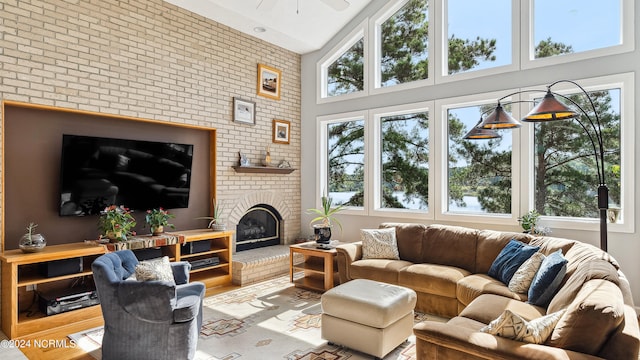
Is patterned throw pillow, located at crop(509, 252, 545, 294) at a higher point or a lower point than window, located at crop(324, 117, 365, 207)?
lower

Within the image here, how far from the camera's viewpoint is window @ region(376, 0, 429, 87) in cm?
551

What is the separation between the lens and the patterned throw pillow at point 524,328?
1.87m

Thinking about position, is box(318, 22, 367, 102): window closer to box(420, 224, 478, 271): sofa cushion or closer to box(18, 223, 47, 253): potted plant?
box(420, 224, 478, 271): sofa cushion

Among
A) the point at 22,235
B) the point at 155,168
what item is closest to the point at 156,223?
the point at 155,168

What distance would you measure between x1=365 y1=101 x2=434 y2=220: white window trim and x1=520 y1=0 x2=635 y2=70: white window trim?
1.30m

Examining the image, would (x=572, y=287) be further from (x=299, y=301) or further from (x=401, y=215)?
(x=401, y=215)

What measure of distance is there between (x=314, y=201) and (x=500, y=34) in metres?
3.77

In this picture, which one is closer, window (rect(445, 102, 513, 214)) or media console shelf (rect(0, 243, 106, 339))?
media console shelf (rect(0, 243, 106, 339))

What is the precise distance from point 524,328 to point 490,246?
7.74ft

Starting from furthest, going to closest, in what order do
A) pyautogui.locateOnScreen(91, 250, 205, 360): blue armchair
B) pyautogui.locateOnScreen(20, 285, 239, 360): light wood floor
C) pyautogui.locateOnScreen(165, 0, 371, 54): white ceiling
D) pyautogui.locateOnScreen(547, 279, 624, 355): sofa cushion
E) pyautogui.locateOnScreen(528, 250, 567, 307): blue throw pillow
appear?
pyautogui.locateOnScreen(165, 0, 371, 54): white ceiling
pyautogui.locateOnScreen(20, 285, 239, 360): light wood floor
pyautogui.locateOnScreen(528, 250, 567, 307): blue throw pillow
pyautogui.locateOnScreen(91, 250, 205, 360): blue armchair
pyautogui.locateOnScreen(547, 279, 624, 355): sofa cushion

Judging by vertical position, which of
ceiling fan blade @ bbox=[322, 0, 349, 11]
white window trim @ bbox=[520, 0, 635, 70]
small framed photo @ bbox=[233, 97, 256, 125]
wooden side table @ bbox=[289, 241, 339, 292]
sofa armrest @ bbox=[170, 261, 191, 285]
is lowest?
wooden side table @ bbox=[289, 241, 339, 292]

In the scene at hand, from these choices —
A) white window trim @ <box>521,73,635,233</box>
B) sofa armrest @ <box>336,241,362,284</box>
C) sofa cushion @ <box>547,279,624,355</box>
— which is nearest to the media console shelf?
sofa armrest @ <box>336,241,362,284</box>

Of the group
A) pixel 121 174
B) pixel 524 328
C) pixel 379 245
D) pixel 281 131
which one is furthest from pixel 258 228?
pixel 524 328

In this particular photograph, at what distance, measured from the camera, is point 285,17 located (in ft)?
18.1
